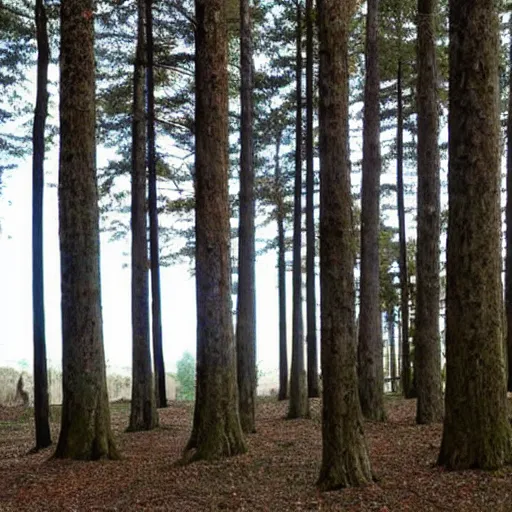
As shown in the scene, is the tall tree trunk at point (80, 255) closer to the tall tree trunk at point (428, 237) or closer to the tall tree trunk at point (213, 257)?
the tall tree trunk at point (213, 257)

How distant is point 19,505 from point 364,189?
25.7 feet

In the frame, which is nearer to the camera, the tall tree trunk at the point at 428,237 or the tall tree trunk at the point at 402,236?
the tall tree trunk at the point at 428,237

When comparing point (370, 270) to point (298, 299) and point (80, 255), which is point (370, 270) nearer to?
point (298, 299)

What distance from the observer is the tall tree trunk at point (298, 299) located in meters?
13.4

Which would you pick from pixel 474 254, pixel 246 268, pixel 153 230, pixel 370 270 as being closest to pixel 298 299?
pixel 370 270

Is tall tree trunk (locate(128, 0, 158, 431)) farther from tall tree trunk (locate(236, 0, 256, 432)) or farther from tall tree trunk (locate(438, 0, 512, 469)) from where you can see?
tall tree trunk (locate(438, 0, 512, 469))

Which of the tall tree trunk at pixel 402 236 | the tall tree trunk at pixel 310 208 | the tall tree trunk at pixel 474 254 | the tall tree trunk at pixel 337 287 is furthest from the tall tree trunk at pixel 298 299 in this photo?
the tall tree trunk at pixel 337 287

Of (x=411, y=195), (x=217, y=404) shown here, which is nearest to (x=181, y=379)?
(x=411, y=195)

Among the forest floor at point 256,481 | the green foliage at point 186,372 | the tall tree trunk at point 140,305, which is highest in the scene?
the tall tree trunk at point 140,305

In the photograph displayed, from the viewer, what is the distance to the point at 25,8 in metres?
14.5

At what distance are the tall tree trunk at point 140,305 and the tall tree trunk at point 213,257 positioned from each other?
4486 mm

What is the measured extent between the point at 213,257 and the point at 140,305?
4.70 m

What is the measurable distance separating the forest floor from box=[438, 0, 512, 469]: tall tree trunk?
1.34 ft

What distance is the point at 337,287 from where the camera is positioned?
5.88 metres
